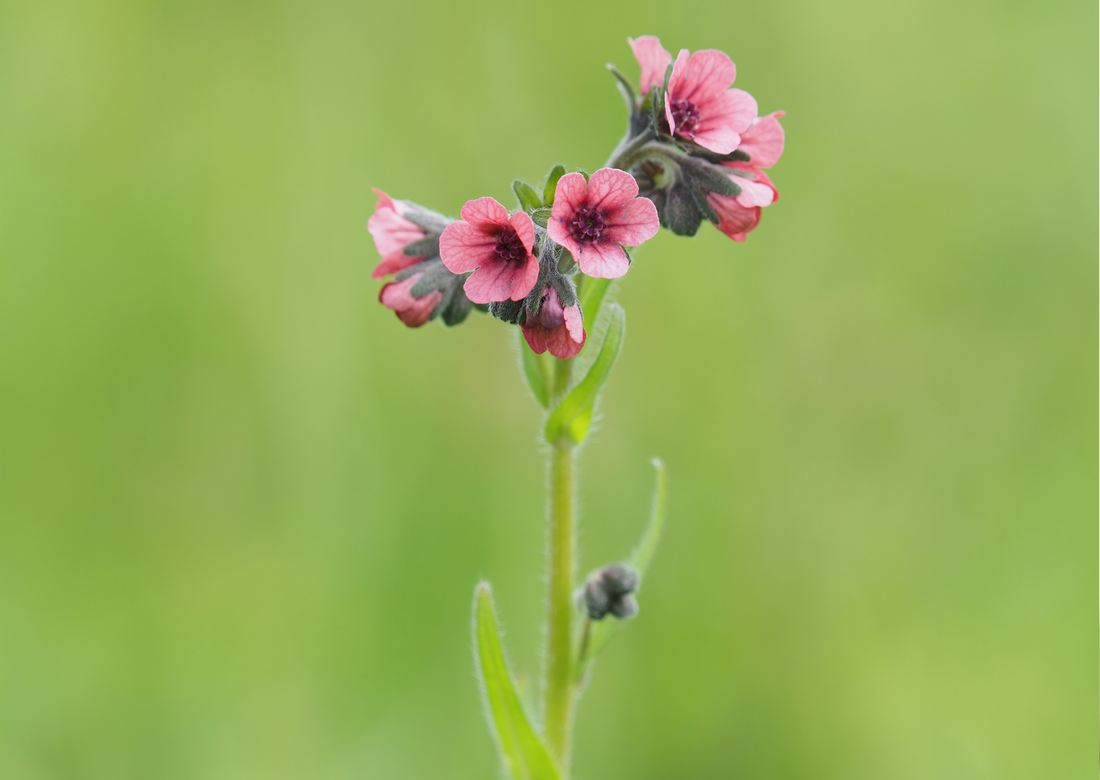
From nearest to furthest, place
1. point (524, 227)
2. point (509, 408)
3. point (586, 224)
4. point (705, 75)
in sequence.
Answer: point (524, 227)
point (586, 224)
point (705, 75)
point (509, 408)

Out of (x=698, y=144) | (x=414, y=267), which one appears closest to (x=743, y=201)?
(x=698, y=144)

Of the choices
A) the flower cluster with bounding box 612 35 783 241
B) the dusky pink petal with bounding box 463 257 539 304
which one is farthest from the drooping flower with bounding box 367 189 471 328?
the flower cluster with bounding box 612 35 783 241

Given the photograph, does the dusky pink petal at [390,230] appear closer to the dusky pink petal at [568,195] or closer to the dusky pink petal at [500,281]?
the dusky pink petal at [500,281]

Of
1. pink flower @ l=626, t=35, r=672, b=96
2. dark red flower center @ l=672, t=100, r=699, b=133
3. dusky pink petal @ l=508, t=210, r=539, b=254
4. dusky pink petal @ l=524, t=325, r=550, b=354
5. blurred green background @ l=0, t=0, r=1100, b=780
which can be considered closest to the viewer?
dusky pink petal @ l=508, t=210, r=539, b=254

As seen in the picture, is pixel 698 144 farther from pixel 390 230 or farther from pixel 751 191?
pixel 390 230

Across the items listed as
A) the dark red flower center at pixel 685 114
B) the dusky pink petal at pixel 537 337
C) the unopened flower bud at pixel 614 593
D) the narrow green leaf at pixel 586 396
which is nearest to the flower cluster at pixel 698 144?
the dark red flower center at pixel 685 114

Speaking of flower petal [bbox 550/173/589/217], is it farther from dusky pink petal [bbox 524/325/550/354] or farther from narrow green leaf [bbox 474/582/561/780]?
narrow green leaf [bbox 474/582/561/780]

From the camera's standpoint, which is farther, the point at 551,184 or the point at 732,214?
the point at 732,214
